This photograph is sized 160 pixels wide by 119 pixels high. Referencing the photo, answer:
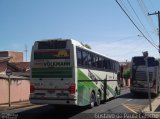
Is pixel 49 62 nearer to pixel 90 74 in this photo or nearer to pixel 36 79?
pixel 36 79

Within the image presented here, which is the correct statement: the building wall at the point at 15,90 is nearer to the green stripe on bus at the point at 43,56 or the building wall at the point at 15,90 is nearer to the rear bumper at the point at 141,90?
the green stripe on bus at the point at 43,56

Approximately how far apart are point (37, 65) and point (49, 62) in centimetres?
72

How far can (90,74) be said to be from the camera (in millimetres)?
21234

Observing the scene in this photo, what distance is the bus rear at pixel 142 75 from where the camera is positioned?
1297 inches

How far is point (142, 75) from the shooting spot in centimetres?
3322

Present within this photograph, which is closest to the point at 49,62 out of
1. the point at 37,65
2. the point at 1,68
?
the point at 37,65

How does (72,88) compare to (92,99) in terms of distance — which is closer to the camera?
(72,88)

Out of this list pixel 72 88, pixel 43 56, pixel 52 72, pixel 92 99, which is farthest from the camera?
pixel 92 99

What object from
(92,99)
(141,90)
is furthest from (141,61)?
(92,99)

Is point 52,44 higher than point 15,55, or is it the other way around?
point 15,55

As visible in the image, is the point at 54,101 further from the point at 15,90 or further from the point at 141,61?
the point at 141,61

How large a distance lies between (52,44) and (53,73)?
1.56 metres

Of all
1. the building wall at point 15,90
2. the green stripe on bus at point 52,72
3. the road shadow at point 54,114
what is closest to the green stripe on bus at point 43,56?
the green stripe on bus at point 52,72

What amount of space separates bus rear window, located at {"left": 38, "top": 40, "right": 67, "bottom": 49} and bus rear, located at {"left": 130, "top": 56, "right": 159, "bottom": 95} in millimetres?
16328
